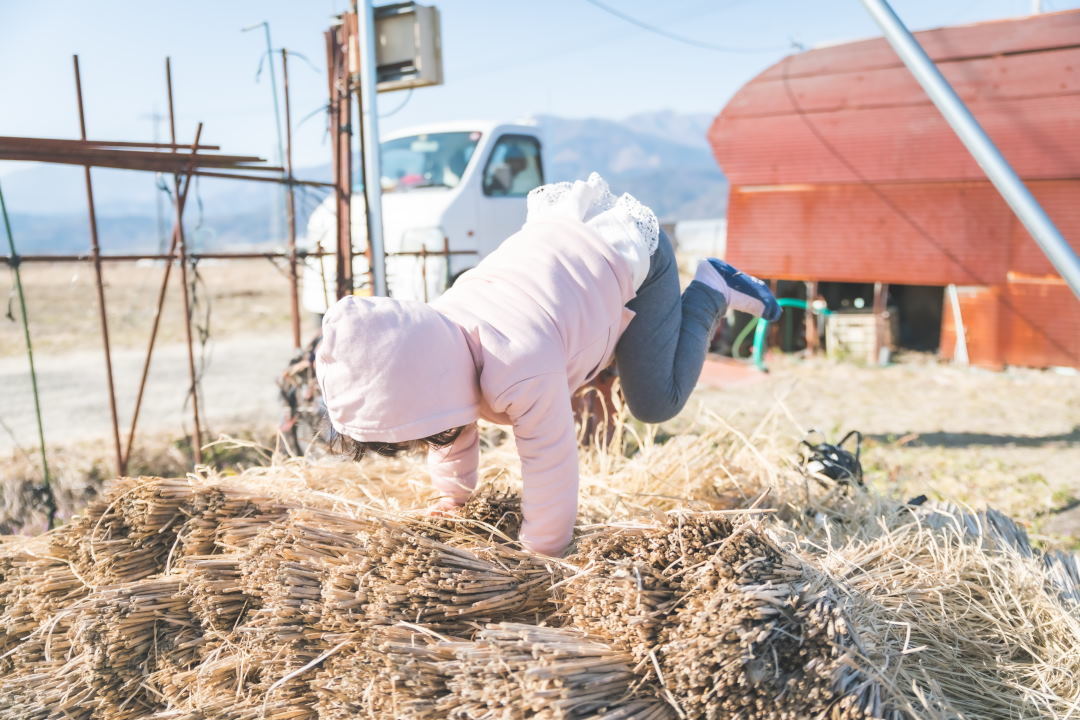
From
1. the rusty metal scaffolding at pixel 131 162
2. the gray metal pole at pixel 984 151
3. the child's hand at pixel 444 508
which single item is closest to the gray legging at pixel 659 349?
the child's hand at pixel 444 508

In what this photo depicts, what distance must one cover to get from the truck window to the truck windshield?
261 mm

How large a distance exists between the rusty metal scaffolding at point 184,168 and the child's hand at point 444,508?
195 cm

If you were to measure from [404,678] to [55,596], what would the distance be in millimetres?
1389

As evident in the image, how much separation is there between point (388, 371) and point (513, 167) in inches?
261

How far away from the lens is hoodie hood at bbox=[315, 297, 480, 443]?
6.05 ft

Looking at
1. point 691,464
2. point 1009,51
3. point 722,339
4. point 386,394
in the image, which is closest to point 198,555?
point 386,394

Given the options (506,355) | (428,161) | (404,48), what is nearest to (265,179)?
(404,48)

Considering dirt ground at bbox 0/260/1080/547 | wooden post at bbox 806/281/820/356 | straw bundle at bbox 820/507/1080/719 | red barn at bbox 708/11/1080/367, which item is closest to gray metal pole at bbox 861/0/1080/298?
straw bundle at bbox 820/507/1080/719

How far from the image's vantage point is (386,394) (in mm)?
1852

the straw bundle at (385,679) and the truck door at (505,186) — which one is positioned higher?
the truck door at (505,186)

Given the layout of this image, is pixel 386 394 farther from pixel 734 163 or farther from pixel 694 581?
pixel 734 163

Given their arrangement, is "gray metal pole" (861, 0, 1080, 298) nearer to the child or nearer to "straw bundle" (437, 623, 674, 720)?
the child

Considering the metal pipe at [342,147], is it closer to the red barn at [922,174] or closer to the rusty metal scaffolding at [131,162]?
the rusty metal scaffolding at [131,162]

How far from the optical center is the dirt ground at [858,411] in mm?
4488
